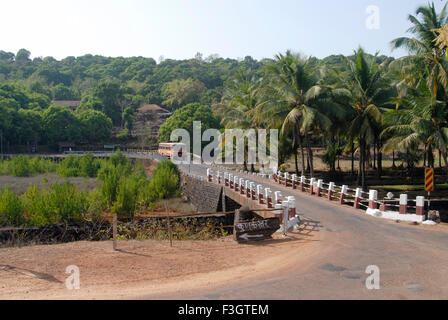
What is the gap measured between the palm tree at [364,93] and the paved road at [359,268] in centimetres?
1464

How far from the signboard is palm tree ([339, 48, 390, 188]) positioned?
17029mm

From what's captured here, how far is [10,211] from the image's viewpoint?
18.6 m

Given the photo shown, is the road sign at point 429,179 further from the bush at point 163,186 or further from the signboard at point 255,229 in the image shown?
the bush at point 163,186

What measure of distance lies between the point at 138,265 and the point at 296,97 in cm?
2141

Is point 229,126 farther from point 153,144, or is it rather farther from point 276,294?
point 153,144

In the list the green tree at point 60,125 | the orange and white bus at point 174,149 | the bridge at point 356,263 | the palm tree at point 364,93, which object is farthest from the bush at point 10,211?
the green tree at point 60,125

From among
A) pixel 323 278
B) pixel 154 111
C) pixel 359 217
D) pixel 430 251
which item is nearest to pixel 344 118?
pixel 359 217

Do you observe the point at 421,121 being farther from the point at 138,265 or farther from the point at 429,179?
the point at 138,265

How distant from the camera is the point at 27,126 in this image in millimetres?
72812

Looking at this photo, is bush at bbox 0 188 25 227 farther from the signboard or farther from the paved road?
the paved road

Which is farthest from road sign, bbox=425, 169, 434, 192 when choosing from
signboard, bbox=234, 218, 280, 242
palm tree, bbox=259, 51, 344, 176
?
palm tree, bbox=259, 51, 344, 176

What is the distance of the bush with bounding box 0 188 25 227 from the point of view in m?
18.3

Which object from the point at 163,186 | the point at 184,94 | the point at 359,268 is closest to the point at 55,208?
the point at 163,186

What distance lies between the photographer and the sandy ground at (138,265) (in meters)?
8.89
